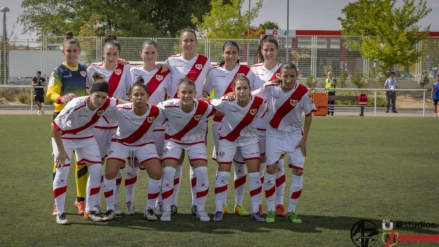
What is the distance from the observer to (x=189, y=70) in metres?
7.57

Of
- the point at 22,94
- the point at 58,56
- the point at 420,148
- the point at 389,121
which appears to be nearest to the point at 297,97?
the point at 420,148

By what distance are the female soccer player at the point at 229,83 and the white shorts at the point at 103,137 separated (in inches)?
47.9

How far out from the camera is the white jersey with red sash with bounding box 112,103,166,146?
6984 mm

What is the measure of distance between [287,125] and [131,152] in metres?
1.81

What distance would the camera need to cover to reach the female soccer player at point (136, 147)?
6.98 m

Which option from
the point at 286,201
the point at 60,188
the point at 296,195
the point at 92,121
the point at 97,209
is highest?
the point at 92,121

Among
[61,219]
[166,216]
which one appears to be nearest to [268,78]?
[166,216]

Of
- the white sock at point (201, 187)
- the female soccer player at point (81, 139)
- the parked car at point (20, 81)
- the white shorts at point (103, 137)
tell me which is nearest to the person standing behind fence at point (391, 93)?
the parked car at point (20, 81)

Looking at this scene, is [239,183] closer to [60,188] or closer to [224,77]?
[224,77]

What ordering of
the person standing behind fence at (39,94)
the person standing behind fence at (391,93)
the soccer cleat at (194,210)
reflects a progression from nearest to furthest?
the soccer cleat at (194,210)
the person standing behind fence at (39,94)
the person standing behind fence at (391,93)

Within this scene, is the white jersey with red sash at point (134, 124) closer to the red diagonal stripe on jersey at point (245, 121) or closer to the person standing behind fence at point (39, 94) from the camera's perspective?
the red diagonal stripe on jersey at point (245, 121)

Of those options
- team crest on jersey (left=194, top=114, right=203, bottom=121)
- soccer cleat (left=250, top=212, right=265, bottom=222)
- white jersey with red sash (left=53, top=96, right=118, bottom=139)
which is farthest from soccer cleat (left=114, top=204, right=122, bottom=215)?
soccer cleat (left=250, top=212, right=265, bottom=222)

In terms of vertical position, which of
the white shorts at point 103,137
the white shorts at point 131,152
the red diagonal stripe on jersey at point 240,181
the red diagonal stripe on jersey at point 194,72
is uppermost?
the red diagonal stripe on jersey at point 194,72

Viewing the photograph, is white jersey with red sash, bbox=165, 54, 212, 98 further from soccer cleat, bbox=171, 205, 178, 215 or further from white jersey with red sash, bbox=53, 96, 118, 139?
soccer cleat, bbox=171, 205, 178, 215
